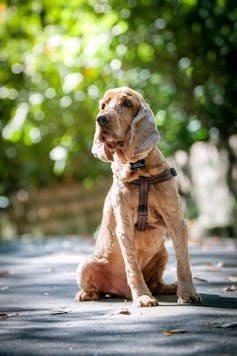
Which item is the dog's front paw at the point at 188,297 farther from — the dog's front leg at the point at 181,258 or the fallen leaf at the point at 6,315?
the fallen leaf at the point at 6,315

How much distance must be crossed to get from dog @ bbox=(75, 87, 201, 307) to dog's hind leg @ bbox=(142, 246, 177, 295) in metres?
0.25

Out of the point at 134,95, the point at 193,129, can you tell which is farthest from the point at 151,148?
the point at 193,129

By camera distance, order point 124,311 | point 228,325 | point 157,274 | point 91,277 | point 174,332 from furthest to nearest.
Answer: point 157,274, point 91,277, point 124,311, point 228,325, point 174,332

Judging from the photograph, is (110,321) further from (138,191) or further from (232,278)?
(232,278)

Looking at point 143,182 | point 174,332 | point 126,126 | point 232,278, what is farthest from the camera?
point 232,278

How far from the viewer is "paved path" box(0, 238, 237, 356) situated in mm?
3645

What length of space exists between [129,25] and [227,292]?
23.7 feet

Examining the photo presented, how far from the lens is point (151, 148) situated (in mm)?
4938

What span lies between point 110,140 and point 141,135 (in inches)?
9.7

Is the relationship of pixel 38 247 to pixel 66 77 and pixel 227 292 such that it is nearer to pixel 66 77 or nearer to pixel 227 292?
pixel 66 77

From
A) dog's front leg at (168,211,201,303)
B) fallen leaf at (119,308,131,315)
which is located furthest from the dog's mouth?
fallen leaf at (119,308,131,315)

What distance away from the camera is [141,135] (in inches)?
194

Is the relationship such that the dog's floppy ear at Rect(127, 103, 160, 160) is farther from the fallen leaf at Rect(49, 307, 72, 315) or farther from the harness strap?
the fallen leaf at Rect(49, 307, 72, 315)

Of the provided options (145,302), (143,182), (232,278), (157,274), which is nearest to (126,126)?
(143,182)
